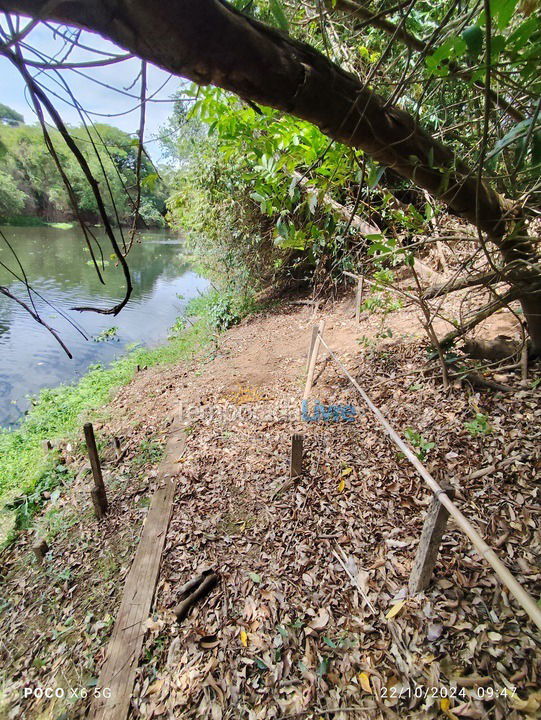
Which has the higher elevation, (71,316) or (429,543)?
(429,543)

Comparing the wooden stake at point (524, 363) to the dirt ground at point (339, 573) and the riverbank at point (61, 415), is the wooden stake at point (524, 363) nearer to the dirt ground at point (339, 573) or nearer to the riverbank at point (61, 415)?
the dirt ground at point (339, 573)

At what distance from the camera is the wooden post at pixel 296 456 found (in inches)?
107

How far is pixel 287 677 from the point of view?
175cm

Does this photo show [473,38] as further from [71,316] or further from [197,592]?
[71,316]

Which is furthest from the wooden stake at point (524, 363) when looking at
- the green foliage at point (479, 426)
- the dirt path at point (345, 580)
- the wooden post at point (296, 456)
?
the wooden post at point (296, 456)

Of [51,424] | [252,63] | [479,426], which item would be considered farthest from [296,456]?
[51,424]

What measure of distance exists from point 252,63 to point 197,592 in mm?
2845

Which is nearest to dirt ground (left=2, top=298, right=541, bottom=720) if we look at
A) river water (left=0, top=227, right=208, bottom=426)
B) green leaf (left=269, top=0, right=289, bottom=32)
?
river water (left=0, top=227, right=208, bottom=426)

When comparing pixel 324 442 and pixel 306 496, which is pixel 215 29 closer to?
pixel 306 496

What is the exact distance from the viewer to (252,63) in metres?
0.90

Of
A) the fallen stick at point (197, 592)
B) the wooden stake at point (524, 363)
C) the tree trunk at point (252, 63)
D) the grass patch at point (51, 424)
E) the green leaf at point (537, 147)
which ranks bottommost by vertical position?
the grass patch at point (51, 424)

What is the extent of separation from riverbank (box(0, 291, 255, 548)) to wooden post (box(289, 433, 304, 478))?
11.2ft

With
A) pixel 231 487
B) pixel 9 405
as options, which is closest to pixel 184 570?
pixel 231 487

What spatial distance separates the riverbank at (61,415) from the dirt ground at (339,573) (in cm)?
125
